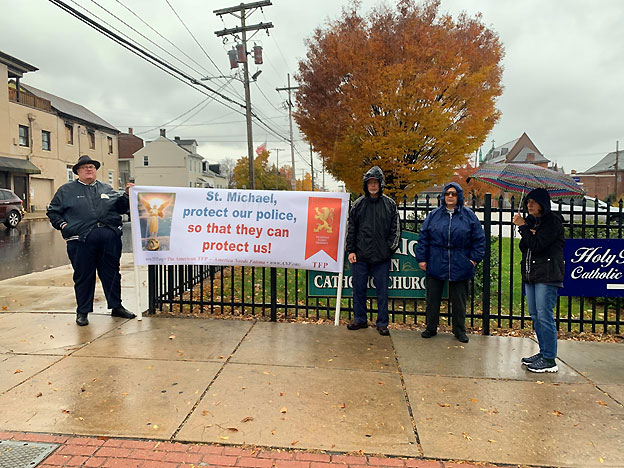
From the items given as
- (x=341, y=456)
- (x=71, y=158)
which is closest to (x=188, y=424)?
(x=341, y=456)

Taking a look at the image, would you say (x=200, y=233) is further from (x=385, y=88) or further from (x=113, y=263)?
(x=385, y=88)

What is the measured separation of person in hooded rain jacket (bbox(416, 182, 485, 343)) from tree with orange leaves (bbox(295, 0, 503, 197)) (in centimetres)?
762

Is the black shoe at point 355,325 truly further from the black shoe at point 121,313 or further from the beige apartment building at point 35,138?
the beige apartment building at point 35,138

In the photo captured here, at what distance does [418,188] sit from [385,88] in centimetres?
338

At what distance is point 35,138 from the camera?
32094mm

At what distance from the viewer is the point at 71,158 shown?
36719mm

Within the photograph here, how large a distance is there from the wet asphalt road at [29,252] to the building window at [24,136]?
16.5 m

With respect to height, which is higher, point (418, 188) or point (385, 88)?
point (385, 88)

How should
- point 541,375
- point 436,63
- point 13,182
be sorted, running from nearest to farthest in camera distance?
point 541,375 → point 436,63 → point 13,182

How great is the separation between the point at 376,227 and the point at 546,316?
1.92 meters

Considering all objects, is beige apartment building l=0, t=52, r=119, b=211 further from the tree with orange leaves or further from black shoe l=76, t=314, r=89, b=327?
black shoe l=76, t=314, r=89, b=327

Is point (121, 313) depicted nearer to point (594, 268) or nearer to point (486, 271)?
point (486, 271)

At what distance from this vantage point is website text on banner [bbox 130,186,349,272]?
209 inches

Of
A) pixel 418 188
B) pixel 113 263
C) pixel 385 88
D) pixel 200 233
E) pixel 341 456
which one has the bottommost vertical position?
pixel 341 456
